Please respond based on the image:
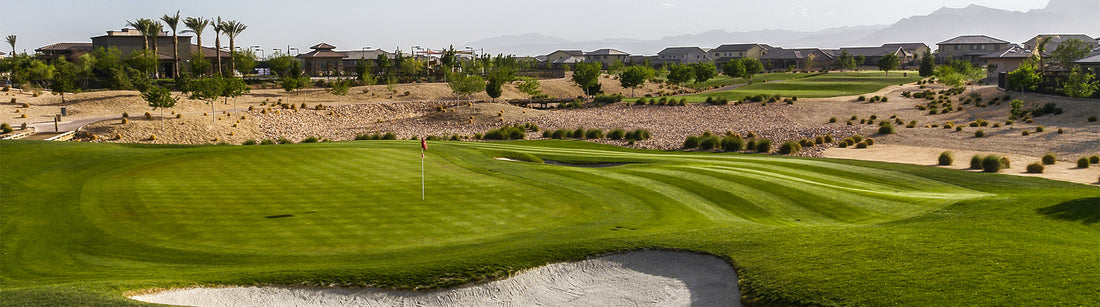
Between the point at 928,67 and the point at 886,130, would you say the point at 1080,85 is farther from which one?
the point at 928,67

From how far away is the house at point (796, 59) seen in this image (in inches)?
6855

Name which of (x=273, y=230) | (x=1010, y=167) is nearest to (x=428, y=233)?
(x=273, y=230)

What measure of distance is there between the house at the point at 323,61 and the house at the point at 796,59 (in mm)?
93895

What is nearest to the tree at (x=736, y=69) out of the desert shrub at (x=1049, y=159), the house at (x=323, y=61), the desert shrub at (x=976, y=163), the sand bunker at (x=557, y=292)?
the house at (x=323, y=61)

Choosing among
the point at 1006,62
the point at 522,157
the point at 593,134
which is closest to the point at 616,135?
the point at 593,134

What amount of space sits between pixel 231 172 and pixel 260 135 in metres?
40.2

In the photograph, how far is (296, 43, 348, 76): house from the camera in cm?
13300

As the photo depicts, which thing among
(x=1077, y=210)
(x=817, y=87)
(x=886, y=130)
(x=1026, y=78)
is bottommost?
(x=886, y=130)

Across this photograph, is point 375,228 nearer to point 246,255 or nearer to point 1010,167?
point 246,255

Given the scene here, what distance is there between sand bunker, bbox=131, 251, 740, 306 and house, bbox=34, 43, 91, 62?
374ft

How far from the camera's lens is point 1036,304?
34.2 ft

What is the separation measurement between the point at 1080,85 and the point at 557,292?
69.3m

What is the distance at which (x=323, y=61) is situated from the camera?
14150 cm

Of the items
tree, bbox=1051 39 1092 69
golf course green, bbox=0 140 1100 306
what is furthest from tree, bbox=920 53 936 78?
golf course green, bbox=0 140 1100 306
